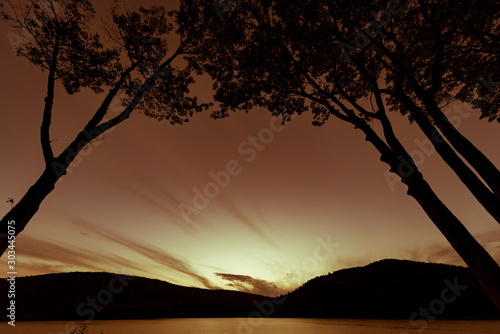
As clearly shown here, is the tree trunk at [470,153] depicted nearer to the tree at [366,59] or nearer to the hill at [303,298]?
the tree at [366,59]

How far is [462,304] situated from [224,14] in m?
123

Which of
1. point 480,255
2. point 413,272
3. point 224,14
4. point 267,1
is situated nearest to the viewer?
point 480,255

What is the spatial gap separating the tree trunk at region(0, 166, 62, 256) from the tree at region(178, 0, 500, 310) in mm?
7884

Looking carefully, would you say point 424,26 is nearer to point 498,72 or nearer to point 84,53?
point 498,72

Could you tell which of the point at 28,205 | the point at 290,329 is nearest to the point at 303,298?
the point at 290,329

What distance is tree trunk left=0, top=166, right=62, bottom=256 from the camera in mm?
6598

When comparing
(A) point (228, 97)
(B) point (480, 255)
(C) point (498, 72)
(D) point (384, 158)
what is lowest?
(B) point (480, 255)

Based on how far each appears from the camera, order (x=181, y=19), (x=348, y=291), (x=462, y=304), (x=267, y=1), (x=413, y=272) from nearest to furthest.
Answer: (x=267, y=1) → (x=181, y=19) → (x=462, y=304) → (x=348, y=291) → (x=413, y=272)

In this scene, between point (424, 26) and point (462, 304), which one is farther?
point (462, 304)

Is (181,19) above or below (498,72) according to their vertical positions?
above

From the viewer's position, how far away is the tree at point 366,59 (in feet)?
27.1

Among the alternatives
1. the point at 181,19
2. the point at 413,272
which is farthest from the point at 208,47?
the point at 413,272

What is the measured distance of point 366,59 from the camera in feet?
39.5

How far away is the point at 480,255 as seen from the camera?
5.93 m
